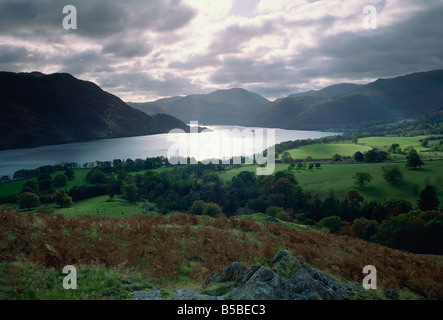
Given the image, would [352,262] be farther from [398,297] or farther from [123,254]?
[123,254]

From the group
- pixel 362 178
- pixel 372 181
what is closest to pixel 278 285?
pixel 362 178

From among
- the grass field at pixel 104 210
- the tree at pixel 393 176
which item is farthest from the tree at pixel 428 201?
the grass field at pixel 104 210

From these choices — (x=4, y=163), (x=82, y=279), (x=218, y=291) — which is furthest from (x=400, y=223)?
(x=4, y=163)

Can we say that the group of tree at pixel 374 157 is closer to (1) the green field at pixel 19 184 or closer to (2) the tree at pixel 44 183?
(1) the green field at pixel 19 184

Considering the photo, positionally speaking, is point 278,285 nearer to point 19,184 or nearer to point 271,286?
point 271,286

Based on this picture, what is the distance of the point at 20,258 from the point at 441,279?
16.2 meters

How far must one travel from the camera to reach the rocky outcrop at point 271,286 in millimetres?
5922

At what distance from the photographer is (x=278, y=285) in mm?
6102

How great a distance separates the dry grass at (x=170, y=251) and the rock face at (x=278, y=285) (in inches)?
74.1

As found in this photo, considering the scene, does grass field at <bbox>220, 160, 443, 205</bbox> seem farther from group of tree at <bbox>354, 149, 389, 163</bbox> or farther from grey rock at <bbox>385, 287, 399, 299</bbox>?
grey rock at <bbox>385, 287, 399, 299</bbox>

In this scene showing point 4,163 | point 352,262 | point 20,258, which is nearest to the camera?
point 20,258

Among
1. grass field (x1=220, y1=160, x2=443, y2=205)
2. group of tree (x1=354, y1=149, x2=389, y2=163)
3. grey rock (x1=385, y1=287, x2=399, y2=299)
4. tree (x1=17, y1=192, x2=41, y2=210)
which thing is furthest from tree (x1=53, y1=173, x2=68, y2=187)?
group of tree (x1=354, y1=149, x2=389, y2=163)

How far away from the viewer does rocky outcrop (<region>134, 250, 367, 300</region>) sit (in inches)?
233

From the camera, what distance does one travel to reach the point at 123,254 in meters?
9.71
